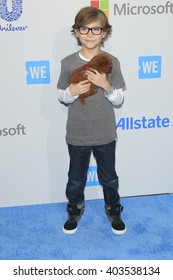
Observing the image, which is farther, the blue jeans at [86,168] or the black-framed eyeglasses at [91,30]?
the blue jeans at [86,168]

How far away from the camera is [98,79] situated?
2.38 m

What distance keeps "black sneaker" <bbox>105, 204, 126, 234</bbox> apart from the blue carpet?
0.04m

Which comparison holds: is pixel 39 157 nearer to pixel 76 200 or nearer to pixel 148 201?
pixel 76 200

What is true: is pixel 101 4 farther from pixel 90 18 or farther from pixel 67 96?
pixel 67 96

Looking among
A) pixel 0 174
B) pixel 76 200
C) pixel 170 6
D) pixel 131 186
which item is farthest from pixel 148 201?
pixel 170 6

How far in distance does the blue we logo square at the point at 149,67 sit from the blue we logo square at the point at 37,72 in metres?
0.61

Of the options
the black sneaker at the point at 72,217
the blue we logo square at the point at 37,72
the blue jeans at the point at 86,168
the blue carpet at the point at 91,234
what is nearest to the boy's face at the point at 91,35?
the blue we logo square at the point at 37,72

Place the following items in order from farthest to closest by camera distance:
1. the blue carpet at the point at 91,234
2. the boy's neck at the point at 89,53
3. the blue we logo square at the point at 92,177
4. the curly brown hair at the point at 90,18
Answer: the blue we logo square at the point at 92,177
the blue carpet at the point at 91,234
the boy's neck at the point at 89,53
the curly brown hair at the point at 90,18

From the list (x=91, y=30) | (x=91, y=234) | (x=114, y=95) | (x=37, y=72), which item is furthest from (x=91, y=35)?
(x=91, y=234)

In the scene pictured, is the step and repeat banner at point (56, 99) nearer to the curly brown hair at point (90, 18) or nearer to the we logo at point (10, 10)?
the we logo at point (10, 10)

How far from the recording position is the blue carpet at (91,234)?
2.54 meters

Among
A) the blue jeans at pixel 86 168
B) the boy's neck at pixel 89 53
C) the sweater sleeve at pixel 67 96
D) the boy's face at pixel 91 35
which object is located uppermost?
the boy's face at pixel 91 35

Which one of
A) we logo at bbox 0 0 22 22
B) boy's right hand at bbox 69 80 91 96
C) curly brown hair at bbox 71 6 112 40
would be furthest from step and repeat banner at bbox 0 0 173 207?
boy's right hand at bbox 69 80 91 96

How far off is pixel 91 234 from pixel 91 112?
2.66 feet
